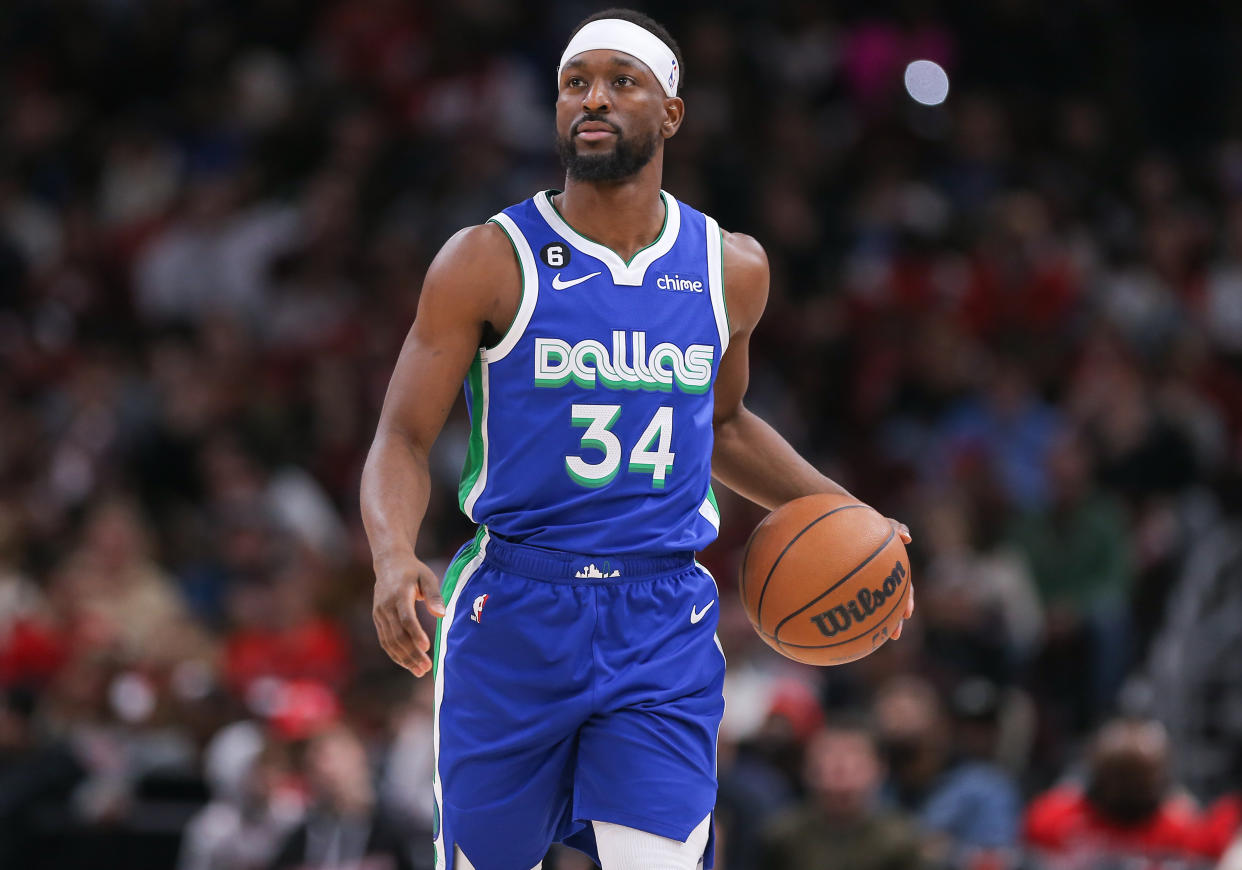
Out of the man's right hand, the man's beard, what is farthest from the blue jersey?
the man's right hand

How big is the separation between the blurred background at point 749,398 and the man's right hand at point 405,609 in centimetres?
386

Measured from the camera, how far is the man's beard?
4.38 meters

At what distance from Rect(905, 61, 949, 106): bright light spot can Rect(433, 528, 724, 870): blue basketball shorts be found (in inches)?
346

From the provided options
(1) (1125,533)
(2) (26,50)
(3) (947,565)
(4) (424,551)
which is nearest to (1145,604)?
(1) (1125,533)

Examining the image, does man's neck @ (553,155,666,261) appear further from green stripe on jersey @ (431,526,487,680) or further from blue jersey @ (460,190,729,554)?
green stripe on jersey @ (431,526,487,680)

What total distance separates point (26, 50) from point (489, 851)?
39.3 ft

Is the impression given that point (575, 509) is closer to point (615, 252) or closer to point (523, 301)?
point (523, 301)

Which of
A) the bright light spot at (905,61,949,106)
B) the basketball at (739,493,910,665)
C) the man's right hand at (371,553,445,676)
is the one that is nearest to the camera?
the man's right hand at (371,553,445,676)

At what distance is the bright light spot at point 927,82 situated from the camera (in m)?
12.5

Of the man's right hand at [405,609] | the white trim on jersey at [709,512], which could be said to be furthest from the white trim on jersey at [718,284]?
the man's right hand at [405,609]

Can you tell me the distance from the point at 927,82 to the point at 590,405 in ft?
29.4

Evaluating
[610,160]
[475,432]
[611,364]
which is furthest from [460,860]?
[610,160]

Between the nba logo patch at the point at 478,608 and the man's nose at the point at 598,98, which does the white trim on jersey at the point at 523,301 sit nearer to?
the man's nose at the point at 598,98

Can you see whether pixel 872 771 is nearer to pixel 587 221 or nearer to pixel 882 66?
pixel 587 221
